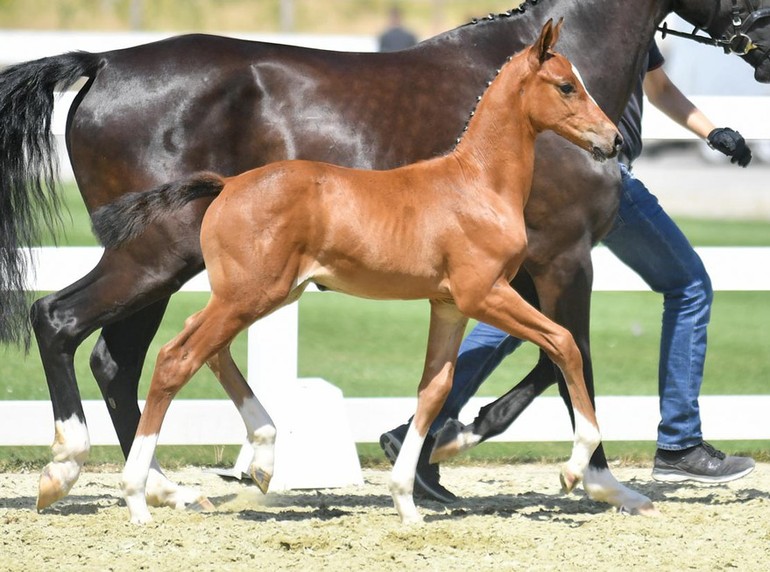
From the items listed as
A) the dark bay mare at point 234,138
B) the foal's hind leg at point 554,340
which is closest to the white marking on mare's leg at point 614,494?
the dark bay mare at point 234,138

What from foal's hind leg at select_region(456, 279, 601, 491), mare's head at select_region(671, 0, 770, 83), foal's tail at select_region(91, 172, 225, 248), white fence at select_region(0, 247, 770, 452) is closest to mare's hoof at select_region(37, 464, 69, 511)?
foal's tail at select_region(91, 172, 225, 248)

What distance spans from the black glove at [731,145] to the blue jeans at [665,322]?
33cm

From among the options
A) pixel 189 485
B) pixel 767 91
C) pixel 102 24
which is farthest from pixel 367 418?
pixel 102 24

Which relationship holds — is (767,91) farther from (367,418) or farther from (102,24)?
(367,418)

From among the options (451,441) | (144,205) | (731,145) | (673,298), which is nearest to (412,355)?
(673,298)

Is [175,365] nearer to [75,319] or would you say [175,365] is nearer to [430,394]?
[75,319]

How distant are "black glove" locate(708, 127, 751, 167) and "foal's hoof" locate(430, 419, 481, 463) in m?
1.50

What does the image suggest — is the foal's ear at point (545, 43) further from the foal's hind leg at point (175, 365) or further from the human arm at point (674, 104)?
the foal's hind leg at point (175, 365)

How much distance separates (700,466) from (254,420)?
A: 1.91 meters

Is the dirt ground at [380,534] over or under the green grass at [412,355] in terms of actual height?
under

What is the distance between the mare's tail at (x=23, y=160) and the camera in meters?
4.89

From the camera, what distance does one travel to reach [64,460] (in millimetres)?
4645

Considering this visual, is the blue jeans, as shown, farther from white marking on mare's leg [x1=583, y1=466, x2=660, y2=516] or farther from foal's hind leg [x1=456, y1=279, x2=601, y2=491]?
foal's hind leg [x1=456, y1=279, x2=601, y2=491]

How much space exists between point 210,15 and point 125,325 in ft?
73.7
